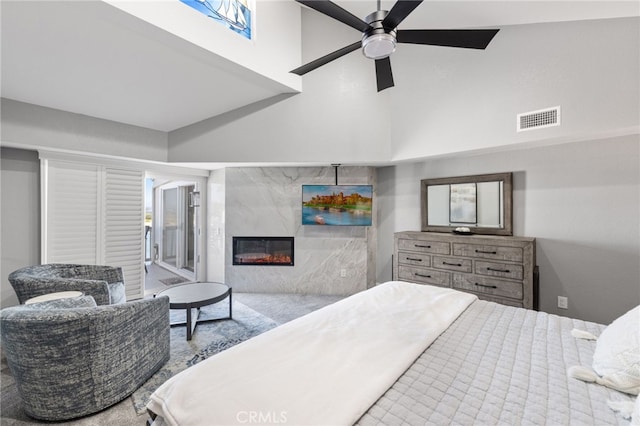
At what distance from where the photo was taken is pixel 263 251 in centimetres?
460

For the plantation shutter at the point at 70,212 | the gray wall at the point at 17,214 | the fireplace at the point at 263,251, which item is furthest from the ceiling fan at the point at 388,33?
the gray wall at the point at 17,214

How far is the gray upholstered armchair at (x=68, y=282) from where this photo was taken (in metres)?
2.40

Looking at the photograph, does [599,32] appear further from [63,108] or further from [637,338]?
[63,108]

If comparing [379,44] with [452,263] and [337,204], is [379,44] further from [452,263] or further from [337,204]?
[337,204]

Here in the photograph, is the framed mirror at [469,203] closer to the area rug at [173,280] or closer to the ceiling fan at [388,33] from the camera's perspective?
the ceiling fan at [388,33]

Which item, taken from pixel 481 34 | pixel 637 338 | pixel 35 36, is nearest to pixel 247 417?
pixel 637 338

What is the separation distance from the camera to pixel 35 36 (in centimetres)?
202

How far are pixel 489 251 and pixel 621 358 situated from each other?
2088mm

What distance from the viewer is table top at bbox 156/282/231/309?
2.76 metres

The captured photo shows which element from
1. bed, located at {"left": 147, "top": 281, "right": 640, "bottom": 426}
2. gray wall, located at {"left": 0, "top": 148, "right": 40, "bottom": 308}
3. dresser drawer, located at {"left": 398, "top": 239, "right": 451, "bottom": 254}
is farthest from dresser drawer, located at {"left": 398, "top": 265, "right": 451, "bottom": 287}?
gray wall, located at {"left": 0, "top": 148, "right": 40, "bottom": 308}

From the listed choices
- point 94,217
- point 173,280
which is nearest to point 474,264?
point 94,217

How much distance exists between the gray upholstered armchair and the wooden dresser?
3314 mm

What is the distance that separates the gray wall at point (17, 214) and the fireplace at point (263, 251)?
7.90 feet

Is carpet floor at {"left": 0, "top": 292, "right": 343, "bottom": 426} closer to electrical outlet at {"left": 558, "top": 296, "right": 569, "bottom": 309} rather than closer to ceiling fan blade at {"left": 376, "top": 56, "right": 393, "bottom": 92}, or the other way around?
electrical outlet at {"left": 558, "top": 296, "right": 569, "bottom": 309}
